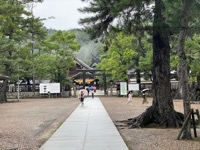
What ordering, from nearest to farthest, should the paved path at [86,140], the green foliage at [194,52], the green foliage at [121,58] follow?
the paved path at [86,140]
the green foliage at [194,52]
the green foliage at [121,58]

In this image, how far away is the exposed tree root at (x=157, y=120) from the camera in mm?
15297

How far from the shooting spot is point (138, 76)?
50500 millimetres

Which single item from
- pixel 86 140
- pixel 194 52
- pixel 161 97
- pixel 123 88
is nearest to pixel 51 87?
pixel 123 88

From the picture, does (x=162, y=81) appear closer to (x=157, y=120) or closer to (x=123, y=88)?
(x=157, y=120)

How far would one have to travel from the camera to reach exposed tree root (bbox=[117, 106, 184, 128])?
15297mm

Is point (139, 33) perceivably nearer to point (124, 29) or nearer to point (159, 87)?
point (124, 29)

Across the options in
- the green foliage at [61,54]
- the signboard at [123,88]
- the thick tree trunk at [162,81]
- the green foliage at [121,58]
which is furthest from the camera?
the green foliage at [61,54]

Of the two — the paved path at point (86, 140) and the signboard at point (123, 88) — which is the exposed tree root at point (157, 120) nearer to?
the paved path at point (86, 140)

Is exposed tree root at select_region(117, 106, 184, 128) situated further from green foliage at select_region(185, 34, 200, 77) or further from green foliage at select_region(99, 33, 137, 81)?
green foliage at select_region(99, 33, 137, 81)

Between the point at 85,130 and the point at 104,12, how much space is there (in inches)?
225

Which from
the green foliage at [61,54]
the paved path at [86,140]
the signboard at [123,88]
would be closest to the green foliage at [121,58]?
the signboard at [123,88]

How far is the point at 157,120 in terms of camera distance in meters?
15.8

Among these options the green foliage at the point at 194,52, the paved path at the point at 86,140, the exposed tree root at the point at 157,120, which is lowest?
the paved path at the point at 86,140

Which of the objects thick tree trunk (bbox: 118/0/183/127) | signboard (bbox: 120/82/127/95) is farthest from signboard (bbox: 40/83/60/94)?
thick tree trunk (bbox: 118/0/183/127)
